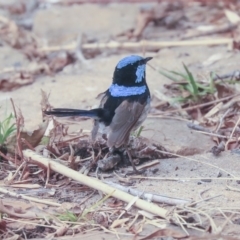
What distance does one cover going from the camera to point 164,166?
4.17 metres

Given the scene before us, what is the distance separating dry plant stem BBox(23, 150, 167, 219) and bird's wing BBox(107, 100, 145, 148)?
0.91ft

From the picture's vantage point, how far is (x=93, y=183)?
3.77 meters

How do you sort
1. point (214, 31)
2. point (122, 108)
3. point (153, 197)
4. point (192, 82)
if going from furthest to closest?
1. point (214, 31)
2. point (192, 82)
3. point (122, 108)
4. point (153, 197)

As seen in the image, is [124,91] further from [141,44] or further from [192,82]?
[141,44]

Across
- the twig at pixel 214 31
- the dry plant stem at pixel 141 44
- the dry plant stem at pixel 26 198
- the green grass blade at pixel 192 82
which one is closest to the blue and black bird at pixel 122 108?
the dry plant stem at pixel 26 198

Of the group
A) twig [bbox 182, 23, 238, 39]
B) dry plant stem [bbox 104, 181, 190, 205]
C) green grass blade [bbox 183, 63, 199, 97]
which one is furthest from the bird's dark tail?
twig [bbox 182, 23, 238, 39]

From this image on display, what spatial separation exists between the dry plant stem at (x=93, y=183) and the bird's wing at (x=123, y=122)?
0.28 metres

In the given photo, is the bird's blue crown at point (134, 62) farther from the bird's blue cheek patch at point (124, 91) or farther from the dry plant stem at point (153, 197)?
the dry plant stem at point (153, 197)

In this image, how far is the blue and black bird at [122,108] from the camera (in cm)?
Answer: 404

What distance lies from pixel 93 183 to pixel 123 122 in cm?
51

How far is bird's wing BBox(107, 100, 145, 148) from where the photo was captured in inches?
158

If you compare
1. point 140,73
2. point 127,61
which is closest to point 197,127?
point 140,73

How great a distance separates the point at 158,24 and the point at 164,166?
3.37 m

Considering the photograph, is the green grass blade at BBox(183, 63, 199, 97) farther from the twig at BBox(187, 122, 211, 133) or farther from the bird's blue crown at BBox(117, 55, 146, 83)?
the bird's blue crown at BBox(117, 55, 146, 83)
